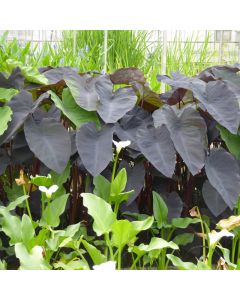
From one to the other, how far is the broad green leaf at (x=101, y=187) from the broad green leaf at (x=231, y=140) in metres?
0.37

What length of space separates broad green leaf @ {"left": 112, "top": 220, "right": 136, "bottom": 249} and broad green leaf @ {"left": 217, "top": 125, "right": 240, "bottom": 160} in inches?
17.3

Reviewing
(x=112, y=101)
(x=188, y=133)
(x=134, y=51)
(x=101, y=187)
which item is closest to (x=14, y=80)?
(x=112, y=101)

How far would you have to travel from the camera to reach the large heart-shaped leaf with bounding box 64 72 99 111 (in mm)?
1429

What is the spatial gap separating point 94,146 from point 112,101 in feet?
0.57

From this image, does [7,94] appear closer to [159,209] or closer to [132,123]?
[132,123]

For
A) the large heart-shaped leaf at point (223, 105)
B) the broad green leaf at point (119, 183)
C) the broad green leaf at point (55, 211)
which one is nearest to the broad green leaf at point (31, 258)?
the broad green leaf at point (55, 211)

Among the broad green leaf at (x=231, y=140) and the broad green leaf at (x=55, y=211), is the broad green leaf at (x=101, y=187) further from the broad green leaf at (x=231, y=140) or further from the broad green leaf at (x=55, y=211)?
the broad green leaf at (x=231, y=140)

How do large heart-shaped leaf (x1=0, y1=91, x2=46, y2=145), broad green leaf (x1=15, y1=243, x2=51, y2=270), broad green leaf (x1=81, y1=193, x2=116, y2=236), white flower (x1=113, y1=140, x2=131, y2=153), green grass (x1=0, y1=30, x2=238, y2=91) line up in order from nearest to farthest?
broad green leaf (x1=15, y1=243, x2=51, y2=270) < broad green leaf (x1=81, y1=193, x2=116, y2=236) < white flower (x1=113, y1=140, x2=131, y2=153) < large heart-shaped leaf (x1=0, y1=91, x2=46, y2=145) < green grass (x1=0, y1=30, x2=238, y2=91)

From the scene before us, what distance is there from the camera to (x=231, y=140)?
150 cm

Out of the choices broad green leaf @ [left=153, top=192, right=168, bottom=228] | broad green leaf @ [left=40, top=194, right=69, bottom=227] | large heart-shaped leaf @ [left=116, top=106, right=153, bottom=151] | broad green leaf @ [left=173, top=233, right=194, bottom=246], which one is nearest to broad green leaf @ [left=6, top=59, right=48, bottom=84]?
large heart-shaped leaf @ [left=116, top=106, right=153, bottom=151]

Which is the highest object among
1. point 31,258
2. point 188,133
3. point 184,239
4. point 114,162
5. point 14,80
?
point 14,80

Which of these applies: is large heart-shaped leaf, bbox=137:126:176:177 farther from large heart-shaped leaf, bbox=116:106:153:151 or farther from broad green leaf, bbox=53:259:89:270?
broad green leaf, bbox=53:259:89:270

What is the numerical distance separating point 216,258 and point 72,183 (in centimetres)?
50

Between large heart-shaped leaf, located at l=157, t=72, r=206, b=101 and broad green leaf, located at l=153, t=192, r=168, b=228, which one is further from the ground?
large heart-shaped leaf, located at l=157, t=72, r=206, b=101
